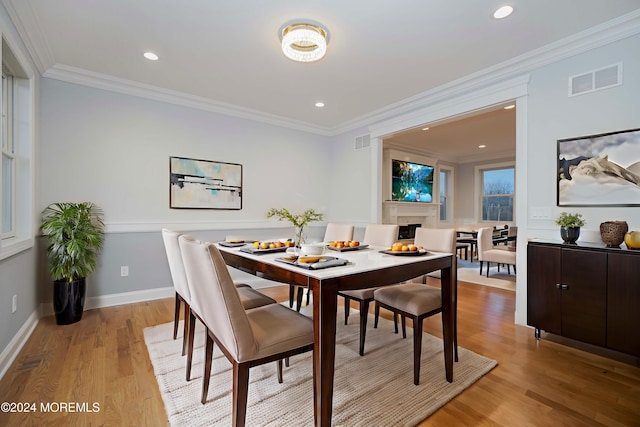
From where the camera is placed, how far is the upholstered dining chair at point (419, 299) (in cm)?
187

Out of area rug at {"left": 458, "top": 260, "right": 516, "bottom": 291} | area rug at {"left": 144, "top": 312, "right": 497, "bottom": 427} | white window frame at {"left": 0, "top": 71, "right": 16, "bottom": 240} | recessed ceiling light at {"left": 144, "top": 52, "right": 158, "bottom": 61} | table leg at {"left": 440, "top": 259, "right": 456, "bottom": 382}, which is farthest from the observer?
area rug at {"left": 458, "top": 260, "right": 516, "bottom": 291}

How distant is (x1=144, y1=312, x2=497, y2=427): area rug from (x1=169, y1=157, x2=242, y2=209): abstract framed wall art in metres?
1.91

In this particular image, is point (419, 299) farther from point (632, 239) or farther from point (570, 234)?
point (632, 239)

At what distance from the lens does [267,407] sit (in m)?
1.66

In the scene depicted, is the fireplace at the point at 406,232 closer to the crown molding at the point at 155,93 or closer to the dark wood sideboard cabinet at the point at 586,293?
the crown molding at the point at 155,93

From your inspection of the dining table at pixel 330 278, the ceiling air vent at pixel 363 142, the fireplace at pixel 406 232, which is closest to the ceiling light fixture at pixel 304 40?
the dining table at pixel 330 278

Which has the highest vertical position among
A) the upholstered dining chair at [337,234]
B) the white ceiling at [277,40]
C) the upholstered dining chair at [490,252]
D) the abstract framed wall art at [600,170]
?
the white ceiling at [277,40]

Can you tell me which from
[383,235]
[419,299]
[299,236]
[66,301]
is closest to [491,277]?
[383,235]

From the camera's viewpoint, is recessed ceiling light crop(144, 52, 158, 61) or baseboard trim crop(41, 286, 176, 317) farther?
baseboard trim crop(41, 286, 176, 317)

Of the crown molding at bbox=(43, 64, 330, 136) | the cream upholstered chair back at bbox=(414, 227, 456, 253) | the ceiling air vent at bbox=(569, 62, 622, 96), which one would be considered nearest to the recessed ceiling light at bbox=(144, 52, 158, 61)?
the crown molding at bbox=(43, 64, 330, 136)

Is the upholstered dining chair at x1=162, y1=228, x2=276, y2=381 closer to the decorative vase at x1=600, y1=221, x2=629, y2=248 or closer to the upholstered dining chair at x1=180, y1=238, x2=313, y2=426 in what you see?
the upholstered dining chair at x1=180, y1=238, x2=313, y2=426

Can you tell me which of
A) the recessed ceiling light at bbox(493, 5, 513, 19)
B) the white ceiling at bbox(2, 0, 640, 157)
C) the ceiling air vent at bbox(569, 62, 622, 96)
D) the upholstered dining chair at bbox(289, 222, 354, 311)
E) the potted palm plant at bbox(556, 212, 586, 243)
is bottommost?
the upholstered dining chair at bbox(289, 222, 354, 311)

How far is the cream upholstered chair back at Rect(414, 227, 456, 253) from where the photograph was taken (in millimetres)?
2324

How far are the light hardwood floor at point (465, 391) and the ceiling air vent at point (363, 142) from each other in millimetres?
2895
